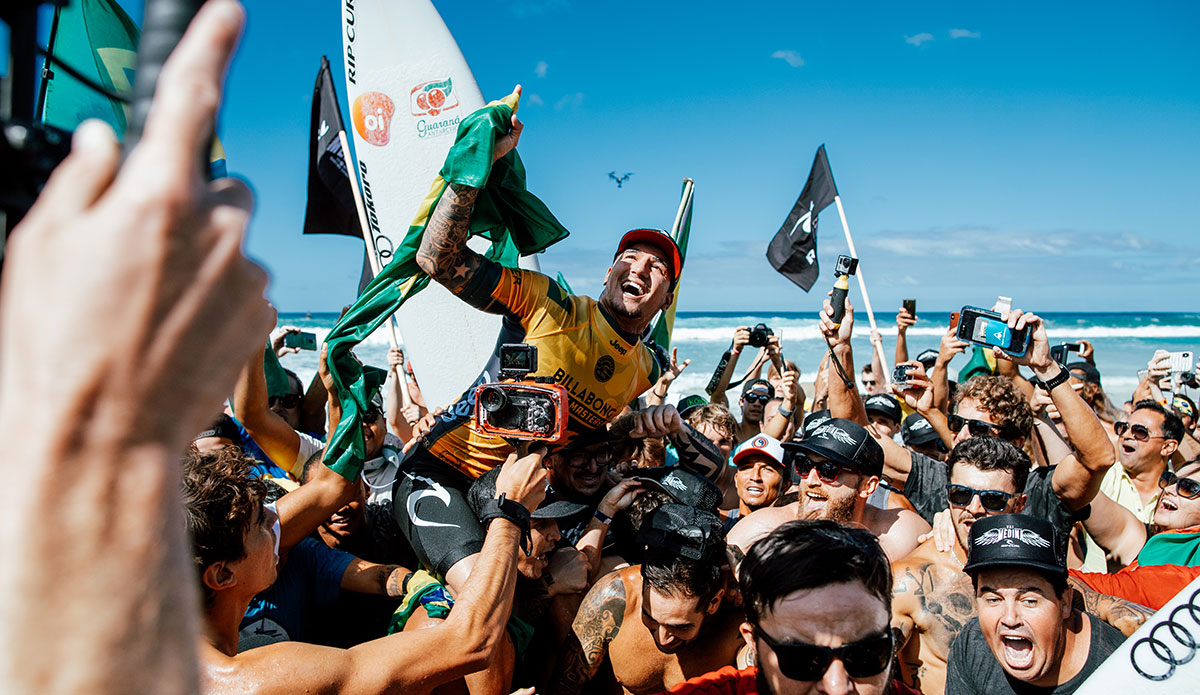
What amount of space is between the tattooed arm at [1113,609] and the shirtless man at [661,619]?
1.30m

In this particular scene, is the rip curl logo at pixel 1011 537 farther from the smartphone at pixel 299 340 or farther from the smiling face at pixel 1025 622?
the smartphone at pixel 299 340

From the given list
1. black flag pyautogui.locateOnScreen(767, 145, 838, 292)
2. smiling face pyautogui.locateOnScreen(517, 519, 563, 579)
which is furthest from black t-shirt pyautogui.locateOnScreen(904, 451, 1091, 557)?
black flag pyautogui.locateOnScreen(767, 145, 838, 292)

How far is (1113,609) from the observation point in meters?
3.00

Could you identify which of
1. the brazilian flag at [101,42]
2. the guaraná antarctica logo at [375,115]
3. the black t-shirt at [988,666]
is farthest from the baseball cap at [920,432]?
the brazilian flag at [101,42]

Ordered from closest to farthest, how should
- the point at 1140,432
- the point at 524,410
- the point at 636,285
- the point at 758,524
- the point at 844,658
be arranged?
the point at 844,658, the point at 524,410, the point at 636,285, the point at 758,524, the point at 1140,432

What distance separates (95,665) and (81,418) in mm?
172

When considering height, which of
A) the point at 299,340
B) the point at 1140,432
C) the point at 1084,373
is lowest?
the point at 299,340

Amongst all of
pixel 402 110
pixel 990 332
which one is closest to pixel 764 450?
pixel 990 332

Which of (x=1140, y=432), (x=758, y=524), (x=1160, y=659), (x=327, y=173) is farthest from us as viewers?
(x=327, y=173)

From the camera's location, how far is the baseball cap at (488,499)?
3.18m

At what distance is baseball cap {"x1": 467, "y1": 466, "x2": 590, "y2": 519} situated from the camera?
3.18 m

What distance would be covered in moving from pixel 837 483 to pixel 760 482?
2.55 ft

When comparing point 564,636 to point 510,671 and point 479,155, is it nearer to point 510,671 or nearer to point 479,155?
point 510,671

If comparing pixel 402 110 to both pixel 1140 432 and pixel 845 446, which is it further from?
pixel 1140 432
